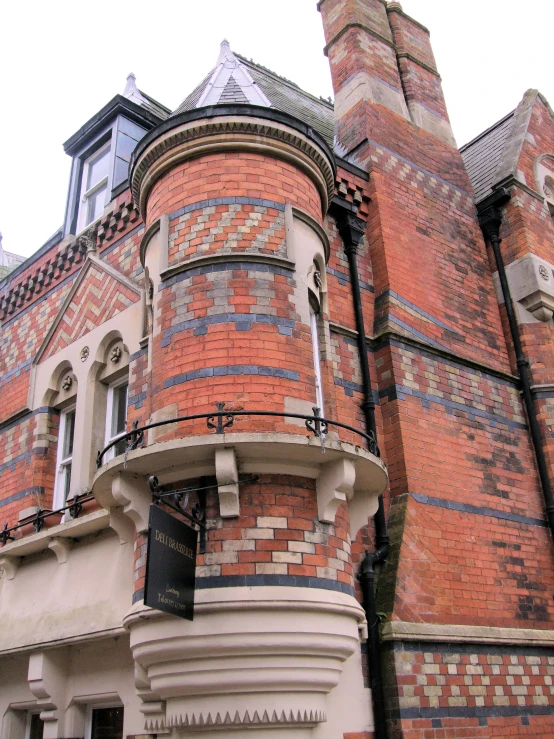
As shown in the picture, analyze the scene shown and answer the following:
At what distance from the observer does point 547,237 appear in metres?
11.4

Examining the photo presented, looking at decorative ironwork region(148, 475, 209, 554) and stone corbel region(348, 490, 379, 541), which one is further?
stone corbel region(348, 490, 379, 541)

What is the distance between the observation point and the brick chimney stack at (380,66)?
37.2 ft

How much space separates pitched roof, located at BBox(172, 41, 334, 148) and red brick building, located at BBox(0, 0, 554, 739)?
0.10 m

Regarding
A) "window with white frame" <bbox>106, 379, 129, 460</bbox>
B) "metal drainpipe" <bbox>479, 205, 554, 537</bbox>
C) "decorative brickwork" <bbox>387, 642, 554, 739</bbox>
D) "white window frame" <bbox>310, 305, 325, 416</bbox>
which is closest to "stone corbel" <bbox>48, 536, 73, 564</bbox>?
"window with white frame" <bbox>106, 379, 129, 460</bbox>

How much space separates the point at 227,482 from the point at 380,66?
8.87 metres

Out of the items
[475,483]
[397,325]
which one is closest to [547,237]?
[397,325]

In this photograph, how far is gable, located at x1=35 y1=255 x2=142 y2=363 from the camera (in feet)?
30.3

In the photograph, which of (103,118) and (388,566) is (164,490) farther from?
(103,118)

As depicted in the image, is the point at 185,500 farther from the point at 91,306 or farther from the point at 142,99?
the point at 142,99

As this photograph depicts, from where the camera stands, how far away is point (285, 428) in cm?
643

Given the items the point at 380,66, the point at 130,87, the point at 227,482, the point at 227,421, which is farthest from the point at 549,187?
the point at 227,482

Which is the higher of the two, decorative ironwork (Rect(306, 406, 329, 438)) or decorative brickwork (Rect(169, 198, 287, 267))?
decorative brickwork (Rect(169, 198, 287, 267))

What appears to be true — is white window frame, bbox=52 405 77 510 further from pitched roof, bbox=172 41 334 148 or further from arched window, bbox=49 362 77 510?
pitched roof, bbox=172 41 334 148

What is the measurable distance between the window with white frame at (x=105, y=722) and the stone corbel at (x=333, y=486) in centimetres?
336
